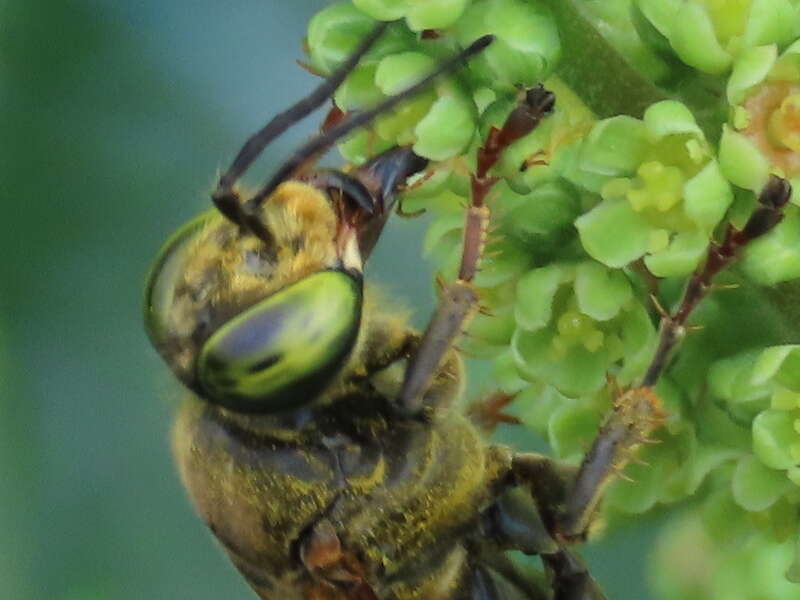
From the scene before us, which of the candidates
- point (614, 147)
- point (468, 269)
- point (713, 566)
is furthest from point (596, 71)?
point (713, 566)

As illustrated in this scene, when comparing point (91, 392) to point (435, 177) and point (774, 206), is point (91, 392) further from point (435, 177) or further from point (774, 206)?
point (774, 206)

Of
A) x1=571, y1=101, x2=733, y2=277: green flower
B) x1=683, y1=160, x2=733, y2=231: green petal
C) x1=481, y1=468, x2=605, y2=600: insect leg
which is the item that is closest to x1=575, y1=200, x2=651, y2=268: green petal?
x1=571, y1=101, x2=733, y2=277: green flower

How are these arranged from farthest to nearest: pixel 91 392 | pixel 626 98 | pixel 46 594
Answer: pixel 91 392, pixel 46 594, pixel 626 98

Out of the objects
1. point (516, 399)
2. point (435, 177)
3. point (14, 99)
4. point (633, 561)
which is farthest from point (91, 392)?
point (435, 177)

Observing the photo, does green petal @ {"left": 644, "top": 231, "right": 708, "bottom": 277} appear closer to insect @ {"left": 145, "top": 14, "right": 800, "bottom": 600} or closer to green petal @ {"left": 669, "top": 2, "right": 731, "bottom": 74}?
insect @ {"left": 145, "top": 14, "right": 800, "bottom": 600}

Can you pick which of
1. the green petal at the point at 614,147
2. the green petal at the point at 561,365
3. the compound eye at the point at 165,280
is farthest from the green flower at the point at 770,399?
the compound eye at the point at 165,280

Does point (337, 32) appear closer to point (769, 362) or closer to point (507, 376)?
point (507, 376)
